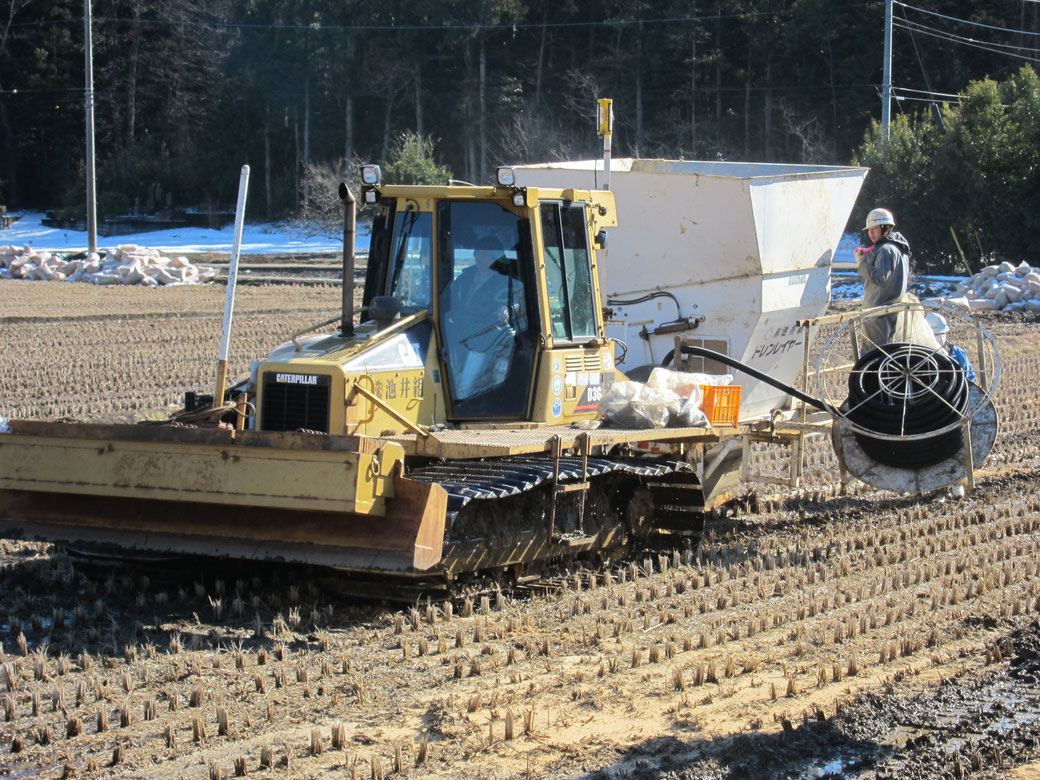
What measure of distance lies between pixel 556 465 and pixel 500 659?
154 centimetres

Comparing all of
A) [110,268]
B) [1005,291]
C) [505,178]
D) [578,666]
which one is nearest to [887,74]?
[1005,291]

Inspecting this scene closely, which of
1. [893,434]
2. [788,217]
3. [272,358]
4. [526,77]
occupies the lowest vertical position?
[893,434]

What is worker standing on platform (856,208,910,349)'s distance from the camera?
1050 centimetres

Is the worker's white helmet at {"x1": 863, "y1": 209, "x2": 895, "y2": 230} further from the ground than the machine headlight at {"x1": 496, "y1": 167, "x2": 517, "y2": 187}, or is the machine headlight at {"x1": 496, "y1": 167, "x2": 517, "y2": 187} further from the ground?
the machine headlight at {"x1": 496, "y1": 167, "x2": 517, "y2": 187}

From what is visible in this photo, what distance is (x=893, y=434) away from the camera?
9.52 m

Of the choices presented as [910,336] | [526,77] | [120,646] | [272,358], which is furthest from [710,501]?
[526,77]

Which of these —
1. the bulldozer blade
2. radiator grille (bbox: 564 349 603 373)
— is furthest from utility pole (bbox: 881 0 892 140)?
the bulldozer blade

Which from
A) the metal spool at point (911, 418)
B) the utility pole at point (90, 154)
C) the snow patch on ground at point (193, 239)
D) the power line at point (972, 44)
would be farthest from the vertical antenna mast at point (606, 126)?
the power line at point (972, 44)

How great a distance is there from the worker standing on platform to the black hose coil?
936mm

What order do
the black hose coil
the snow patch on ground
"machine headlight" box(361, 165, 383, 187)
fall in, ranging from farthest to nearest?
the snow patch on ground → the black hose coil → "machine headlight" box(361, 165, 383, 187)

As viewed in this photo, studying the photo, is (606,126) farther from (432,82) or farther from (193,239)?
(432,82)

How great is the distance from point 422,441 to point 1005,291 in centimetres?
2141

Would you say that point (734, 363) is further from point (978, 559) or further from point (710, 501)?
point (978, 559)

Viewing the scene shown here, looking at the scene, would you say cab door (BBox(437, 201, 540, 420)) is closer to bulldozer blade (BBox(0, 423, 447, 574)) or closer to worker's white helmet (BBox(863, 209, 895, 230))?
Result: bulldozer blade (BBox(0, 423, 447, 574))
